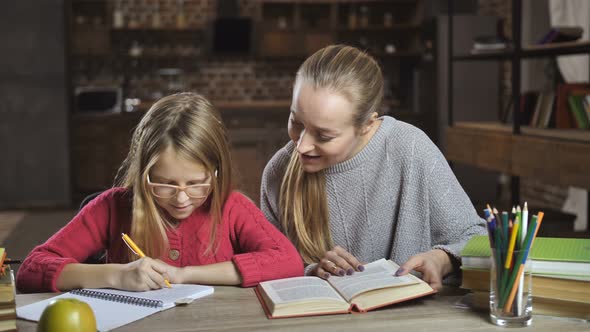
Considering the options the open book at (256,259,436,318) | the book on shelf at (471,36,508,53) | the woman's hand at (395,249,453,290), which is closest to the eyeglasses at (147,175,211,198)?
the open book at (256,259,436,318)

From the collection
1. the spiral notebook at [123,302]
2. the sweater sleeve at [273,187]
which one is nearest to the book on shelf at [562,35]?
the sweater sleeve at [273,187]

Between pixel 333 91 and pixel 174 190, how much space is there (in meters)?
0.43

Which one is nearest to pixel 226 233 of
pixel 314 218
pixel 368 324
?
pixel 314 218

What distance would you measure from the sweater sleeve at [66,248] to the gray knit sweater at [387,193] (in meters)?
0.44

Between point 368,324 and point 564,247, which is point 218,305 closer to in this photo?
point 368,324

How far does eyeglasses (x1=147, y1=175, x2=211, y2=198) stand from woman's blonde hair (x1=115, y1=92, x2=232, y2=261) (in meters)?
0.04

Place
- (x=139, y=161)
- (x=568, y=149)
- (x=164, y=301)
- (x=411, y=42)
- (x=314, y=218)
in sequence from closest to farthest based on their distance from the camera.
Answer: (x=164, y=301), (x=139, y=161), (x=314, y=218), (x=568, y=149), (x=411, y=42)

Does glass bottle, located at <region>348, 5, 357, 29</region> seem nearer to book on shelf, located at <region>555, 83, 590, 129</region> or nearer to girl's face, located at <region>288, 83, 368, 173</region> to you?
book on shelf, located at <region>555, 83, 590, 129</region>

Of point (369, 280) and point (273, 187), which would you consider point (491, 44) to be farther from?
point (369, 280)

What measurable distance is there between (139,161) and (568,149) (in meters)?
2.39

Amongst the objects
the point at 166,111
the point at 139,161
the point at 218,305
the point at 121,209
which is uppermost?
the point at 166,111

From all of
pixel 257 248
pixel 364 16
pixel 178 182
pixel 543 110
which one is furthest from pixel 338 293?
pixel 364 16

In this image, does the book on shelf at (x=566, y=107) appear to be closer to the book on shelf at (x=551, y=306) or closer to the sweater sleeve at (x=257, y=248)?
the sweater sleeve at (x=257, y=248)

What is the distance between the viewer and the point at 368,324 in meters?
1.26
